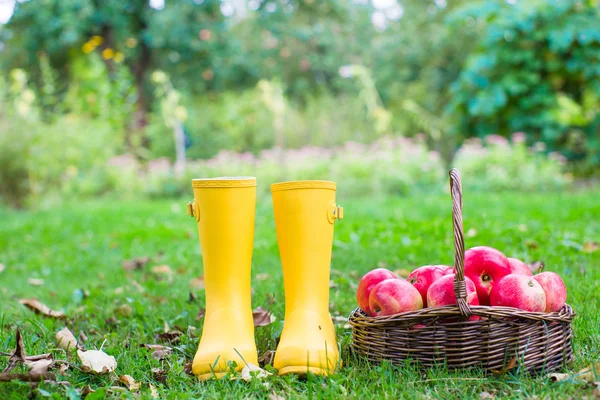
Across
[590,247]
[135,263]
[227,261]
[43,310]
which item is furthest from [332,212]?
[135,263]

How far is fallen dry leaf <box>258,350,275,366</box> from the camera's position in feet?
5.79

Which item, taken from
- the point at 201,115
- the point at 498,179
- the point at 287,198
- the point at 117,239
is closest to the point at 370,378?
the point at 287,198

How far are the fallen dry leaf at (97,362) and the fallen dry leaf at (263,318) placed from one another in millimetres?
524

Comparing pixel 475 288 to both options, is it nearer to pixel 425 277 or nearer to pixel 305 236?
pixel 425 277

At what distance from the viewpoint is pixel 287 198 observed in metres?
1.75

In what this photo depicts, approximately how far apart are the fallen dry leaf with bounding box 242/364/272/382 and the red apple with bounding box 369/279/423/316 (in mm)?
355

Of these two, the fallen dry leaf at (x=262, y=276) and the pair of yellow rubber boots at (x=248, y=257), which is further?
the fallen dry leaf at (x=262, y=276)

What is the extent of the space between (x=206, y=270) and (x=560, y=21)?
21.7 ft

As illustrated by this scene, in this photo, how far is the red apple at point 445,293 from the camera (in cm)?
159

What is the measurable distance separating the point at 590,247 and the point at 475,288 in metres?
1.71

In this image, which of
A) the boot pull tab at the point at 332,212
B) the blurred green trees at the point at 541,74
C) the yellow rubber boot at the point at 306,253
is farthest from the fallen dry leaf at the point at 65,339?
the blurred green trees at the point at 541,74

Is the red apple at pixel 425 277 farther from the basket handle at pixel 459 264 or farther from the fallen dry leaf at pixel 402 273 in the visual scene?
the fallen dry leaf at pixel 402 273

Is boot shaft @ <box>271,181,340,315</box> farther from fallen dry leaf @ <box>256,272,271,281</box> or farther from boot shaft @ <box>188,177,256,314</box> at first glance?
fallen dry leaf @ <box>256,272,271,281</box>

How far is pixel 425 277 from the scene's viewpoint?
1.75 metres
